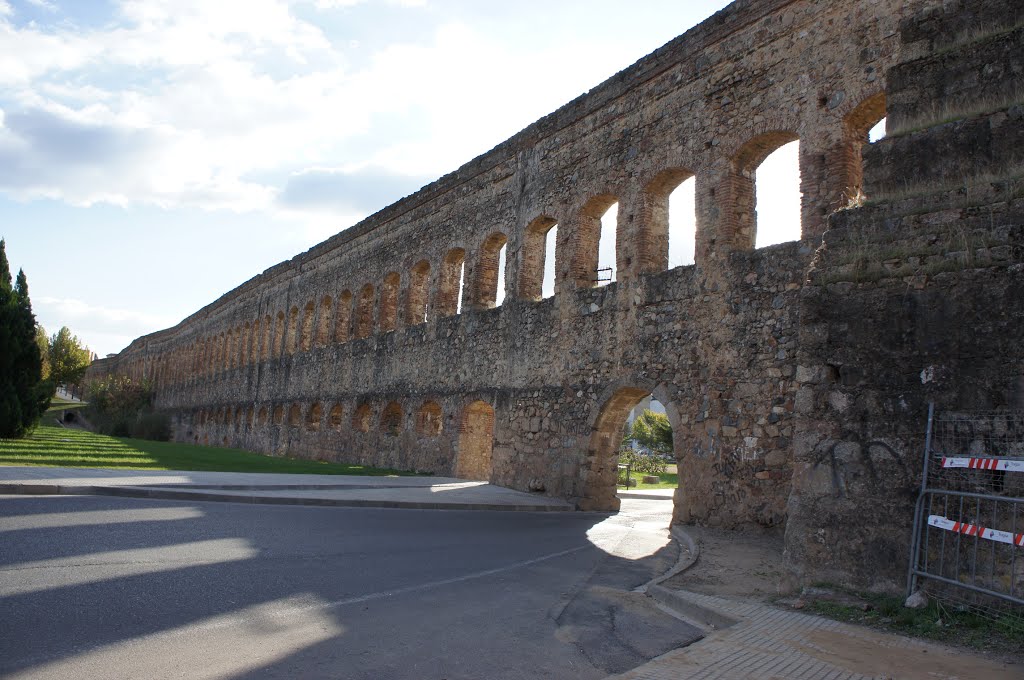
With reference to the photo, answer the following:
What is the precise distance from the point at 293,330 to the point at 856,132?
79.6 feet

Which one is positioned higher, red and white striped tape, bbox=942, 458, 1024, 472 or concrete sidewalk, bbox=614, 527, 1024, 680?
red and white striped tape, bbox=942, 458, 1024, 472

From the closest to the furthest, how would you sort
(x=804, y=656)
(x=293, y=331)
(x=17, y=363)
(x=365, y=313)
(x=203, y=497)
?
(x=804, y=656), (x=203, y=497), (x=17, y=363), (x=365, y=313), (x=293, y=331)

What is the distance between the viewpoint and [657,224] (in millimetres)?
13758

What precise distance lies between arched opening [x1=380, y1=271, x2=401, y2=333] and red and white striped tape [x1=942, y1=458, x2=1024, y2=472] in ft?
62.4

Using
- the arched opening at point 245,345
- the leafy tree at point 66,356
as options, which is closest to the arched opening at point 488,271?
the arched opening at point 245,345

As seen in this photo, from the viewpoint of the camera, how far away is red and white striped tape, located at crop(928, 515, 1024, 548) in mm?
4719

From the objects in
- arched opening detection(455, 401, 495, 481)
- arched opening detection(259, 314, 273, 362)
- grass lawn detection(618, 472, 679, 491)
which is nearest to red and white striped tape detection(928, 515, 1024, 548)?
arched opening detection(455, 401, 495, 481)

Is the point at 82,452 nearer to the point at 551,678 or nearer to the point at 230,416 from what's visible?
the point at 551,678

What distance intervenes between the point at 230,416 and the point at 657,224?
27763mm

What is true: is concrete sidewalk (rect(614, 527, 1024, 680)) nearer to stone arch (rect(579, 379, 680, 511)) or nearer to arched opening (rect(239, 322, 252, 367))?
stone arch (rect(579, 379, 680, 511))

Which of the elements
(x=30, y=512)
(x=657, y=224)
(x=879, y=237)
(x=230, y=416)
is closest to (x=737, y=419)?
(x=657, y=224)

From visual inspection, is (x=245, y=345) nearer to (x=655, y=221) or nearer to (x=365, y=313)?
(x=365, y=313)

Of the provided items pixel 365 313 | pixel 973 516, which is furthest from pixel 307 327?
pixel 973 516

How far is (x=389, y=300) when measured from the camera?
76.1 ft
